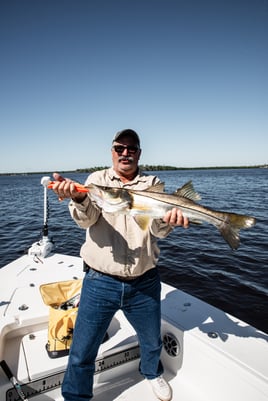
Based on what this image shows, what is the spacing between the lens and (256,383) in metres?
3.13

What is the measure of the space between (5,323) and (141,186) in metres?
3.16

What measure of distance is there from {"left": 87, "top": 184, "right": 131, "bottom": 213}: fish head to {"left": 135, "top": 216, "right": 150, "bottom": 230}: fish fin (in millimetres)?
189

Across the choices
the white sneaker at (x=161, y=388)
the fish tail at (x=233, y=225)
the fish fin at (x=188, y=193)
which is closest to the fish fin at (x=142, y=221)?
the fish fin at (x=188, y=193)

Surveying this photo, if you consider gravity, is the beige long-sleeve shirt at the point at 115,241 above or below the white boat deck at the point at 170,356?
above

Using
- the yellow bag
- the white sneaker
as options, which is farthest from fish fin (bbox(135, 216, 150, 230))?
the white sneaker

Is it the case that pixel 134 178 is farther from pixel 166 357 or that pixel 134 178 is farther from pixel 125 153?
pixel 166 357

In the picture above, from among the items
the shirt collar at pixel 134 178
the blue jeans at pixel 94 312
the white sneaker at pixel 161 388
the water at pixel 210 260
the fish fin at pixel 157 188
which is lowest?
the water at pixel 210 260

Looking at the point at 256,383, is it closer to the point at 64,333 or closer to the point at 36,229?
the point at 64,333

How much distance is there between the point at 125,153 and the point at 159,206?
33.0 inches

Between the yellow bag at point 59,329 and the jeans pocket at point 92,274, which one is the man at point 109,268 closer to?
the jeans pocket at point 92,274

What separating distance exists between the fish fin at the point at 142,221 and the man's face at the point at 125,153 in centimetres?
71

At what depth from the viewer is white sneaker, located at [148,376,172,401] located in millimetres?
3725

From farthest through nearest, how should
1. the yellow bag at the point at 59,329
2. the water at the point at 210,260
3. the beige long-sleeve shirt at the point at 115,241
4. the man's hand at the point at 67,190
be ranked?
1. the water at the point at 210,260
2. the yellow bag at the point at 59,329
3. the beige long-sleeve shirt at the point at 115,241
4. the man's hand at the point at 67,190

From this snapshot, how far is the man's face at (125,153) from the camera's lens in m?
3.35
